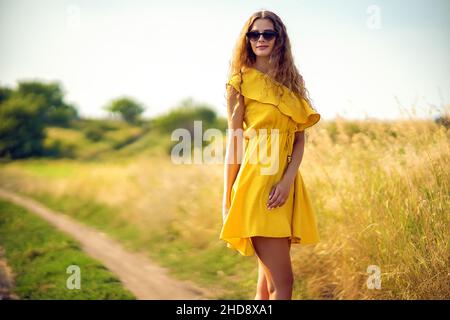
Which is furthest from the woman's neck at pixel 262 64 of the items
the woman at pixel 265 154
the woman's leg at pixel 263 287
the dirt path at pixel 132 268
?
the dirt path at pixel 132 268

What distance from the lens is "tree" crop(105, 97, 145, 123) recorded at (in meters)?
45.6

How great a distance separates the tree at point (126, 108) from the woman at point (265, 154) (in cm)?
4272

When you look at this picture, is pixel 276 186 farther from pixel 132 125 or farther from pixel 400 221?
pixel 132 125

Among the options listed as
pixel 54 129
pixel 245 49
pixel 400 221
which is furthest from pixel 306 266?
pixel 54 129

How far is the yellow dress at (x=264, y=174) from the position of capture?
8.28 ft

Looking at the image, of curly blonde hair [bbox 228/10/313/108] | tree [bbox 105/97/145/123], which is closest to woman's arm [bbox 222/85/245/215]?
curly blonde hair [bbox 228/10/313/108]

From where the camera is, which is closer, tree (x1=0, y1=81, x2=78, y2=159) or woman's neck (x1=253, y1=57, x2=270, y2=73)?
woman's neck (x1=253, y1=57, x2=270, y2=73)

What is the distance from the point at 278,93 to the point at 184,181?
20.0 feet

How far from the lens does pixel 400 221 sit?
3.90 meters

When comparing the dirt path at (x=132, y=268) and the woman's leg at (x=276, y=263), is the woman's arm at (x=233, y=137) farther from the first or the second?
the dirt path at (x=132, y=268)

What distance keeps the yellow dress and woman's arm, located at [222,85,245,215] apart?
35 millimetres

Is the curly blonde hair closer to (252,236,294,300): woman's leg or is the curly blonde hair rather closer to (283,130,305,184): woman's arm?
(283,130,305,184): woman's arm

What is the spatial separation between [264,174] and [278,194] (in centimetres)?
14

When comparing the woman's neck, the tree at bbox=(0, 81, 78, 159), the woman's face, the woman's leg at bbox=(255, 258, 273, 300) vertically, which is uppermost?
the tree at bbox=(0, 81, 78, 159)
